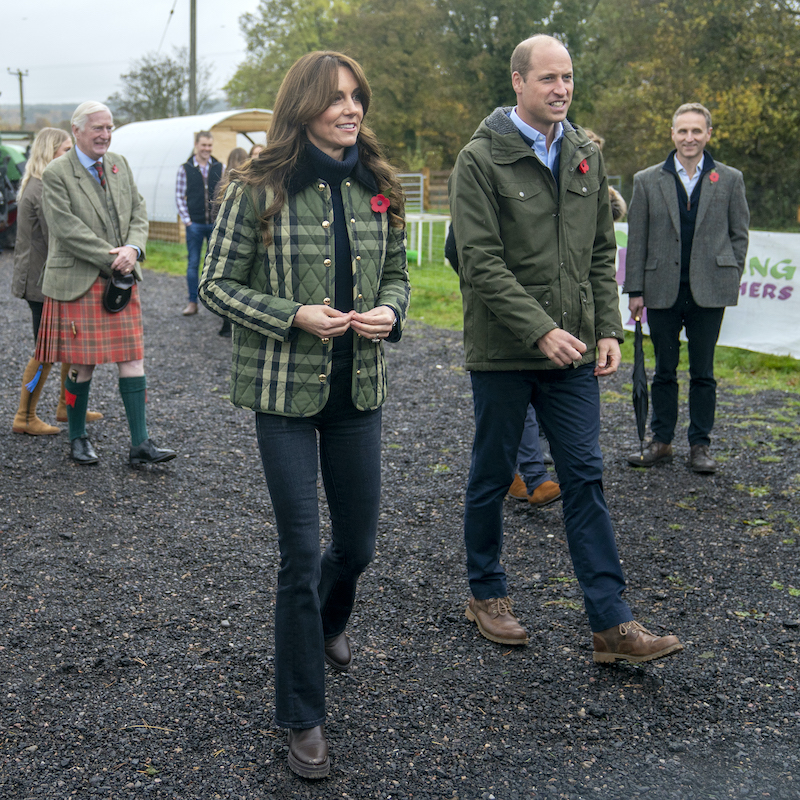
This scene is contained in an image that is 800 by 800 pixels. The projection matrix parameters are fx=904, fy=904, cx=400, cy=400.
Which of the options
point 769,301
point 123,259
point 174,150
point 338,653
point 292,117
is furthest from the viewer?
point 174,150

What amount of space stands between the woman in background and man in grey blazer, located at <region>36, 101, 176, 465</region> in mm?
698

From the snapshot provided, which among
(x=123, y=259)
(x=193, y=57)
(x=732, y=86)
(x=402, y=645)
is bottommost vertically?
(x=402, y=645)

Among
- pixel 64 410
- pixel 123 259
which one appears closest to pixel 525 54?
pixel 123 259

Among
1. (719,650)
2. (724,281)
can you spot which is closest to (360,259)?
(719,650)

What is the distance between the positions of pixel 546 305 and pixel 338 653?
156 cm

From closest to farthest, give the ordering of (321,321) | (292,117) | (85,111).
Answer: (321,321) → (292,117) → (85,111)

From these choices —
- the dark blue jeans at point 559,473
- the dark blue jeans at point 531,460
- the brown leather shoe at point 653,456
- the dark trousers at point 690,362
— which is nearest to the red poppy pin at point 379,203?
the dark blue jeans at point 559,473

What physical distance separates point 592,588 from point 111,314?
365 centimetres

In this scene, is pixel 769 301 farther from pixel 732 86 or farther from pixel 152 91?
pixel 152 91

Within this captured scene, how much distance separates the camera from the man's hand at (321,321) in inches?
106

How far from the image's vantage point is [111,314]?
571cm

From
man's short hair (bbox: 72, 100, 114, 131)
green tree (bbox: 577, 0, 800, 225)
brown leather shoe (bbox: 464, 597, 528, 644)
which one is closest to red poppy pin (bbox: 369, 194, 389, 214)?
brown leather shoe (bbox: 464, 597, 528, 644)

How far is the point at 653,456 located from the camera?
6059 mm

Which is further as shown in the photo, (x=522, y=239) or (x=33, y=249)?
(x=33, y=249)
